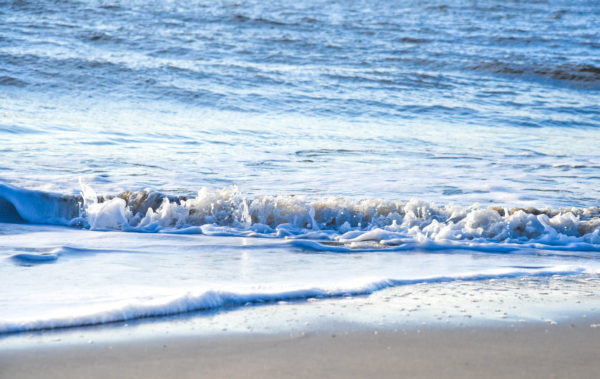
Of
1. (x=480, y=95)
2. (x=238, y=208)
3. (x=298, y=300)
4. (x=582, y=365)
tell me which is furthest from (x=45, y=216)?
(x=480, y=95)

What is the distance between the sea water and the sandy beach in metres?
0.36

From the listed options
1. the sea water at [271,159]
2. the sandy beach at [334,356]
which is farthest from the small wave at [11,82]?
the sandy beach at [334,356]

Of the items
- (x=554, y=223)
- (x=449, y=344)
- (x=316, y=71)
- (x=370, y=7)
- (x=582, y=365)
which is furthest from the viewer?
(x=370, y=7)

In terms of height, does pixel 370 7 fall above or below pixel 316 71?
above

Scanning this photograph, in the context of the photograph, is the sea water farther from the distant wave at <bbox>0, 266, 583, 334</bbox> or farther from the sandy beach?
the sandy beach

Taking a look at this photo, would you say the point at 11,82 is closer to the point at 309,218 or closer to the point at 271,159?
the point at 271,159

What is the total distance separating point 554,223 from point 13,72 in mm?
10286

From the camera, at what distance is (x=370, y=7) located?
69.0 ft

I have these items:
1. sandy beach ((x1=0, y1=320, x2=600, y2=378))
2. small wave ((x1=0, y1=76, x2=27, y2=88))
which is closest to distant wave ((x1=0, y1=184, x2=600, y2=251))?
sandy beach ((x1=0, y1=320, x2=600, y2=378))

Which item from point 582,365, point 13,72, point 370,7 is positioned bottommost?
point 582,365

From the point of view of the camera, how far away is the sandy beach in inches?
104

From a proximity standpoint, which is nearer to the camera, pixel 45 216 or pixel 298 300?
pixel 298 300

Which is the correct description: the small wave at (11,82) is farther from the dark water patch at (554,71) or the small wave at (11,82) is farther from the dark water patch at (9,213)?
the dark water patch at (554,71)

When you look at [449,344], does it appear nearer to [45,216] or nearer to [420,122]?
[45,216]
